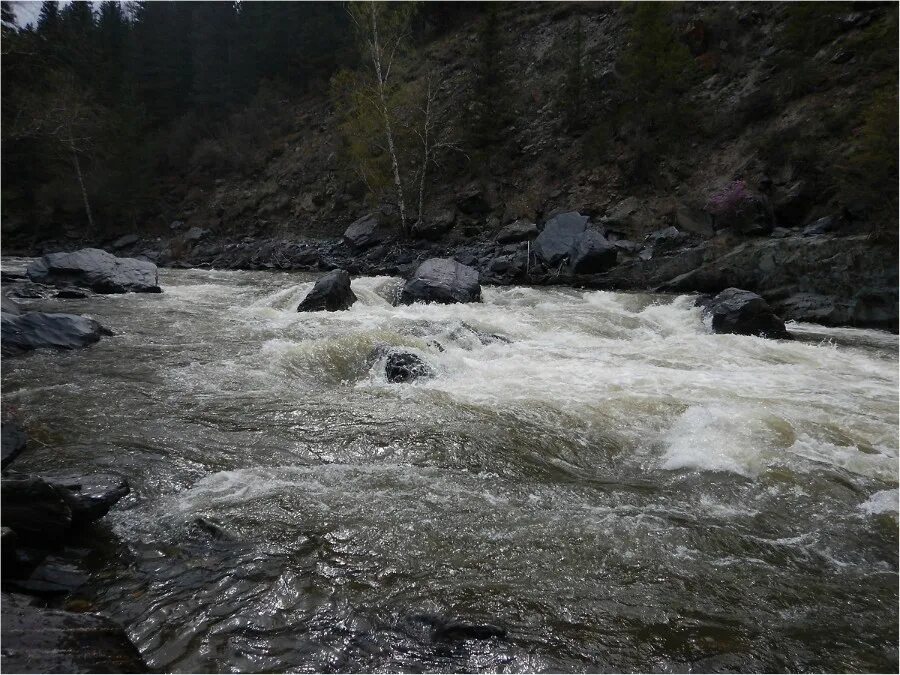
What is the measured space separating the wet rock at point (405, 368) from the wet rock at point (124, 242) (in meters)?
28.7

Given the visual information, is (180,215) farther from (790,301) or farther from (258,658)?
(258,658)

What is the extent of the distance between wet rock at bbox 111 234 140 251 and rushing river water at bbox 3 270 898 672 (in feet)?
83.8

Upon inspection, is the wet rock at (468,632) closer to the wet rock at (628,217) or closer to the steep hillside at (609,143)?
the steep hillside at (609,143)

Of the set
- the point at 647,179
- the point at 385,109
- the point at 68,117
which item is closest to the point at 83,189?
the point at 68,117

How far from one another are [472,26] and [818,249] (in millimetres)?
26979

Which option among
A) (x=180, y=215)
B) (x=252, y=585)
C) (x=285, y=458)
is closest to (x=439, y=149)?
(x=180, y=215)

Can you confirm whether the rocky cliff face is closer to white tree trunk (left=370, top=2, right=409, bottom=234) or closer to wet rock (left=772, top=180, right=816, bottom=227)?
wet rock (left=772, top=180, right=816, bottom=227)

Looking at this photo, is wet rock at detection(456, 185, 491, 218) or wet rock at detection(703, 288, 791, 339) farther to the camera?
wet rock at detection(456, 185, 491, 218)

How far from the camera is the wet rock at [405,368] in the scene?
21.5ft

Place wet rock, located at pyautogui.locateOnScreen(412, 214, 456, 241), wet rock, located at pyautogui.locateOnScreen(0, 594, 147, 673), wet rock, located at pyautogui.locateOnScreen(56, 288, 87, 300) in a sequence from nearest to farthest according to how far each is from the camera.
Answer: wet rock, located at pyautogui.locateOnScreen(0, 594, 147, 673) < wet rock, located at pyautogui.locateOnScreen(56, 288, 87, 300) < wet rock, located at pyautogui.locateOnScreen(412, 214, 456, 241)

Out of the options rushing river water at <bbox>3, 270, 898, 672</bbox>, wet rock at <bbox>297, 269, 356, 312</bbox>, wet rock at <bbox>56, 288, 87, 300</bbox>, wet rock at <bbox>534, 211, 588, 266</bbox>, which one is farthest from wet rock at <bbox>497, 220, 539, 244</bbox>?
wet rock at <bbox>56, 288, 87, 300</bbox>

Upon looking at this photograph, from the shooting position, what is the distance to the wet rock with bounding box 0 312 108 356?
23.9 feet

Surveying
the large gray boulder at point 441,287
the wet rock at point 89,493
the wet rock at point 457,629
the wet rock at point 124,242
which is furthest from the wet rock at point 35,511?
the wet rock at point 124,242

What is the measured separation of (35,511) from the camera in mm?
3131
